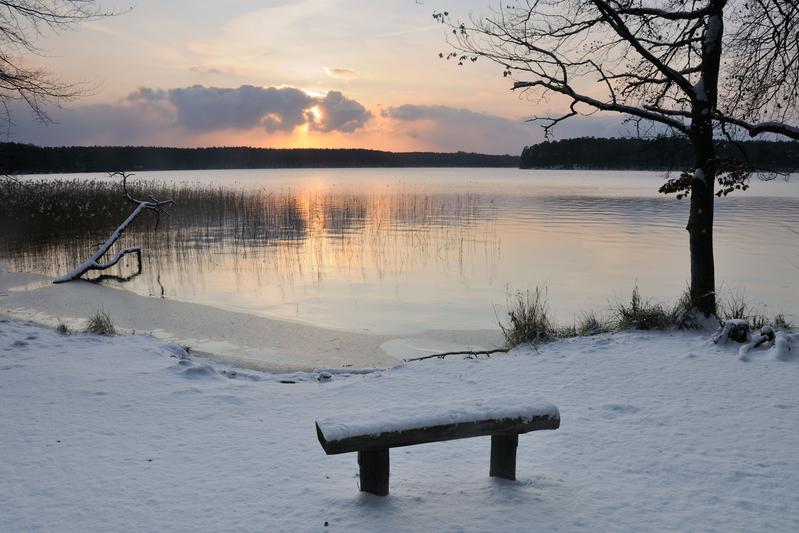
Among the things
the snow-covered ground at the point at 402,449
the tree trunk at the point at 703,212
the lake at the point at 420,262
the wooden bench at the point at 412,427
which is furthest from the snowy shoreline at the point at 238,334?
the wooden bench at the point at 412,427

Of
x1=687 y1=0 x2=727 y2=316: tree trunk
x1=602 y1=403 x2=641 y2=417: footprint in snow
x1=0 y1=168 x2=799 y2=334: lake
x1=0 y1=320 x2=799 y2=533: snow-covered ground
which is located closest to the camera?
x1=0 y1=320 x2=799 y2=533: snow-covered ground

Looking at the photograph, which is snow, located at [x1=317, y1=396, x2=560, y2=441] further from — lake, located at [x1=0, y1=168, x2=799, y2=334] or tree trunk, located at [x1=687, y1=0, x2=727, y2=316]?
lake, located at [x1=0, y1=168, x2=799, y2=334]

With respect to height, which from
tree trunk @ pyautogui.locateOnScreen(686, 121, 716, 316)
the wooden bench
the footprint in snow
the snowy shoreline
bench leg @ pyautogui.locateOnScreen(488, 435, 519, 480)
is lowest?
the snowy shoreline

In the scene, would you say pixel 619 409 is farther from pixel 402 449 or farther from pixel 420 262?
pixel 420 262

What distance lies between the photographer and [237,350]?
927 cm

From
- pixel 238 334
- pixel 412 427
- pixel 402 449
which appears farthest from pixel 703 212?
pixel 238 334

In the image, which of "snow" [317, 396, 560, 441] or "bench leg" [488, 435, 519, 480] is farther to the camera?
"bench leg" [488, 435, 519, 480]

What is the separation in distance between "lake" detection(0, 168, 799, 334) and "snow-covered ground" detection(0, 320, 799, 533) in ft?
13.4

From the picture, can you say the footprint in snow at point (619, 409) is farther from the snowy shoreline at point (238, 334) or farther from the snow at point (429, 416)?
the snowy shoreline at point (238, 334)

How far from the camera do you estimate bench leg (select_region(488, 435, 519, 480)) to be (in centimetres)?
403

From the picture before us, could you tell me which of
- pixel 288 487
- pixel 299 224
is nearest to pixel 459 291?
pixel 288 487

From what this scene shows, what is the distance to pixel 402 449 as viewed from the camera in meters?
4.83

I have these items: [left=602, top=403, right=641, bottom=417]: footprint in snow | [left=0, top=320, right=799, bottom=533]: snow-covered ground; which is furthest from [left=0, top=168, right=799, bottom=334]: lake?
[left=602, top=403, right=641, bottom=417]: footprint in snow

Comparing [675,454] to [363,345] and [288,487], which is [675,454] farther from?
[363,345]
